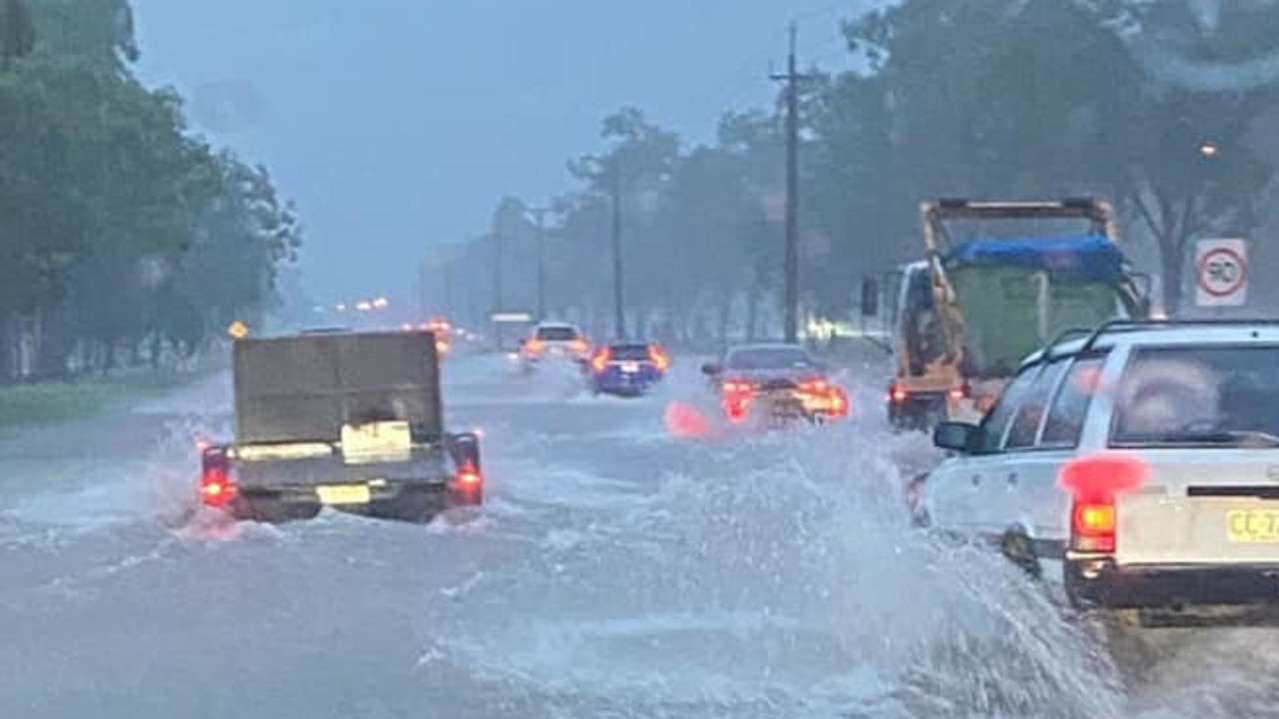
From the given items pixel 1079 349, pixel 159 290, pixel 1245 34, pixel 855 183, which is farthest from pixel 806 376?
pixel 159 290

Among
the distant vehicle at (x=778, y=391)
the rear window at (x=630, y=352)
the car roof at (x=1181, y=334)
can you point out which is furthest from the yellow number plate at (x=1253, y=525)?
the rear window at (x=630, y=352)

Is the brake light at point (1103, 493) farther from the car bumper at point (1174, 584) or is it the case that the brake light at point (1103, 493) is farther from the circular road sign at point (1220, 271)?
the circular road sign at point (1220, 271)

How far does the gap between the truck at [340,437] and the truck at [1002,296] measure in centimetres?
819

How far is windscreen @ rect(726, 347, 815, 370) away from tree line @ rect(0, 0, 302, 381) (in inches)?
584

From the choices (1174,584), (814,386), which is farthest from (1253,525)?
(814,386)

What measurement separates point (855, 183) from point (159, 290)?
24.7 metres

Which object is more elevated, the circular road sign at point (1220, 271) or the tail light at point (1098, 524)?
the circular road sign at point (1220, 271)

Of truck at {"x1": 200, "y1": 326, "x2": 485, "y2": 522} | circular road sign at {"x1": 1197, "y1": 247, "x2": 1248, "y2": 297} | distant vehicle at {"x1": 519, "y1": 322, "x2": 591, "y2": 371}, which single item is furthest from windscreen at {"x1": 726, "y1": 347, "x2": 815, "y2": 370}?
distant vehicle at {"x1": 519, "y1": 322, "x2": 591, "y2": 371}

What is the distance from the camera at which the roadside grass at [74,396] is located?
5955 cm

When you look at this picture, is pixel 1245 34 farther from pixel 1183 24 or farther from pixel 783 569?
pixel 783 569

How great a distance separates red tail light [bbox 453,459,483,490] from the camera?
2388cm

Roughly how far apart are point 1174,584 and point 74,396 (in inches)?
2451

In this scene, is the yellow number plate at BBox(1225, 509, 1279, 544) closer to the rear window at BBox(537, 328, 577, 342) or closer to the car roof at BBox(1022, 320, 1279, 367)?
the car roof at BBox(1022, 320, 1279, 367)

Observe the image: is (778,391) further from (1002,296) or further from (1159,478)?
(1159,478)
